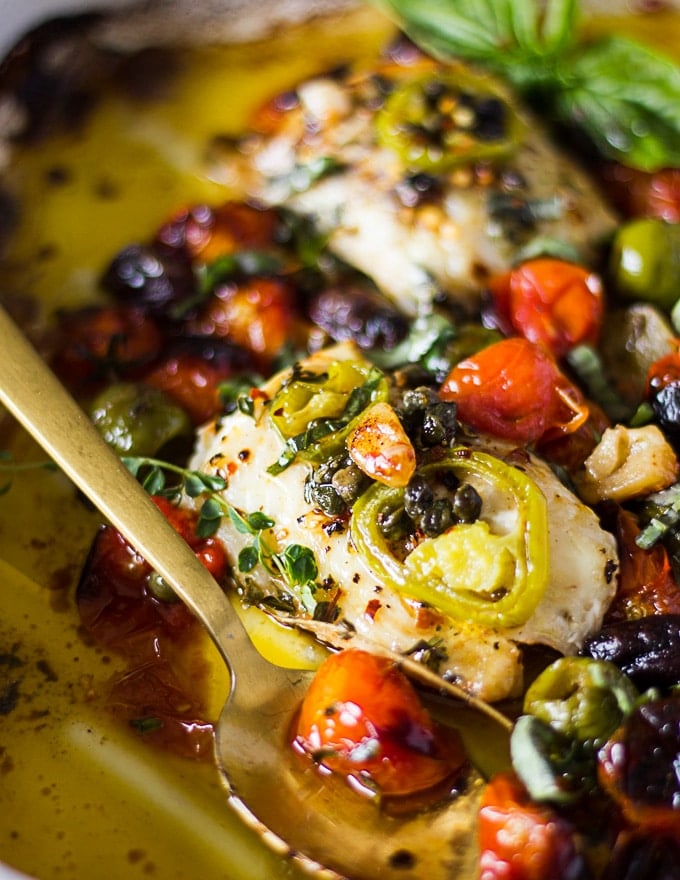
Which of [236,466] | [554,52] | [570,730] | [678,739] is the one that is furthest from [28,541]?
[554,52]

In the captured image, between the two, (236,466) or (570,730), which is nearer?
(570,730)

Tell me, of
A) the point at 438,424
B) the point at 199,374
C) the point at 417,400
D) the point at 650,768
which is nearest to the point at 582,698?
the point at 650,768

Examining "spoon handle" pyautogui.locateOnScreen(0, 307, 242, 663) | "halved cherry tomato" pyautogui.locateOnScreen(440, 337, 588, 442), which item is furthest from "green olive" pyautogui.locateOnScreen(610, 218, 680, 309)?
"spoon handle" pyautogui.locateOnScreen(0, 307, 242, 663)

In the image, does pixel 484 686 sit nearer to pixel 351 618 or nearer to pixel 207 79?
pixel 351 618

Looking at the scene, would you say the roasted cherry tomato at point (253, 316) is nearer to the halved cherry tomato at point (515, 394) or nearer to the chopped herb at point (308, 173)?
the chopped herb at point (308, 173)

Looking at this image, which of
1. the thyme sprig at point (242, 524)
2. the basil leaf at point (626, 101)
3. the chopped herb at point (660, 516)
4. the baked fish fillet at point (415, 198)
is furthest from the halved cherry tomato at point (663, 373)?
the basil leaf at point (626, 101)

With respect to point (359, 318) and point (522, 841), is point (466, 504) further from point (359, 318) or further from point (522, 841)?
point (359, 318)
